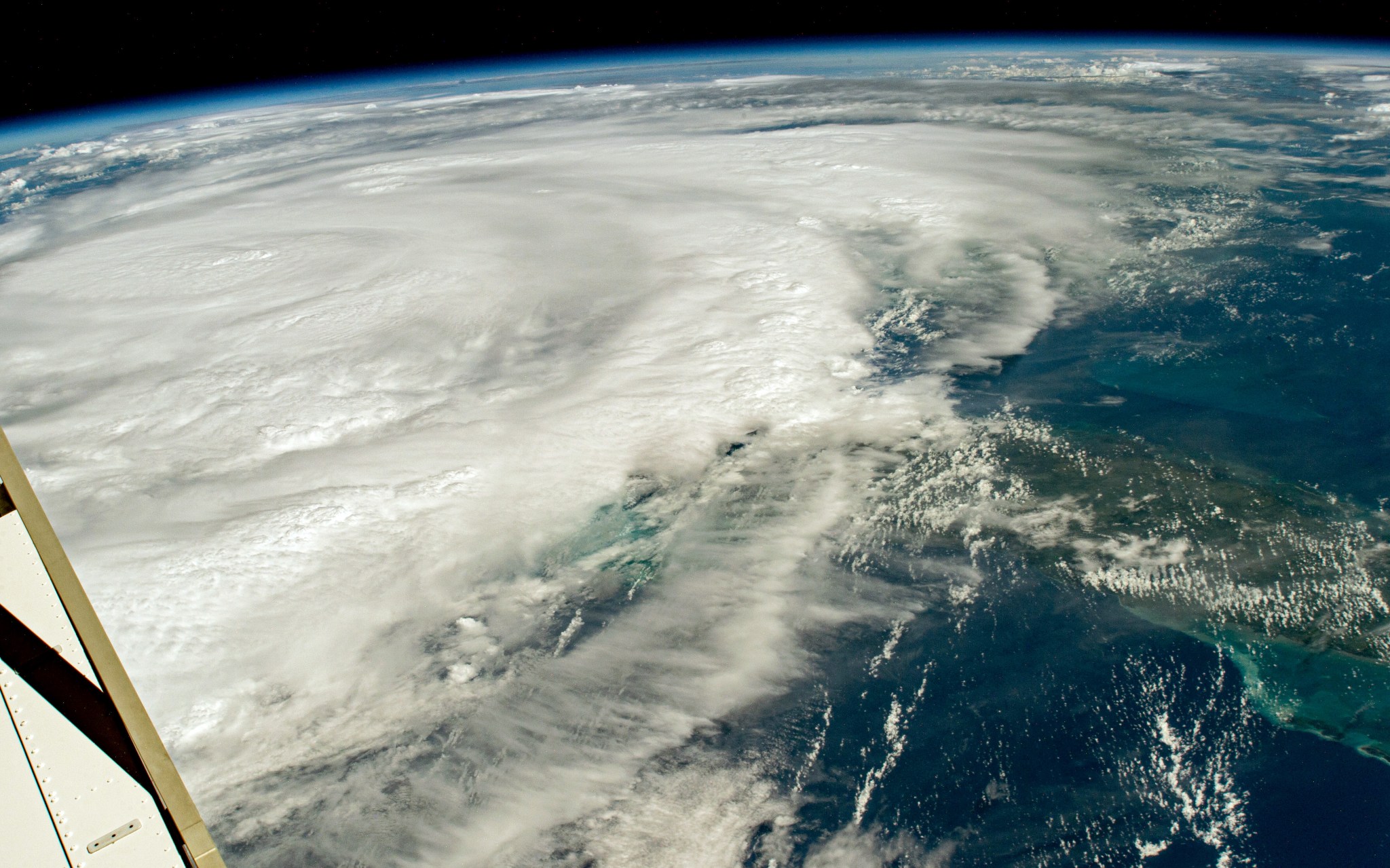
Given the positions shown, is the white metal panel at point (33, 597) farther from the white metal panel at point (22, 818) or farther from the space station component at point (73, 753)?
the white metal panel at point (22, 818)

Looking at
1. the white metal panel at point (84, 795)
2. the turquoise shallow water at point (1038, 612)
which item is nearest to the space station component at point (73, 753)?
the white metal panel at point (84, 795)

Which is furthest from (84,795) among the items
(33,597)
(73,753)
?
(33,597)

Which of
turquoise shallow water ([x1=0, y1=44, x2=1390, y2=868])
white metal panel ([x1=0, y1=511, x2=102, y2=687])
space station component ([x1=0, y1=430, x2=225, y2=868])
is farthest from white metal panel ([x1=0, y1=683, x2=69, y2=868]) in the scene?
turquoise shallow water ([x1=0, y1=44, x2=1390, y2=868])

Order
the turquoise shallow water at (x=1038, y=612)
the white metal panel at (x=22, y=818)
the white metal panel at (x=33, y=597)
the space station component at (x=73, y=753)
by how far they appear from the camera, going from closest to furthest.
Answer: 1. the space station component at (x=73, y=753)
2. the white metal panel at (x=22, y=818)
3. the white metal panel at (x=33, y=597)
4. the turquoise shallow water at (x=1038, y=612)

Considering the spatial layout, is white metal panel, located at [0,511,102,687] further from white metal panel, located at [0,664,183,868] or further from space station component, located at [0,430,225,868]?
white metal panel, located at [0,664,183,868]

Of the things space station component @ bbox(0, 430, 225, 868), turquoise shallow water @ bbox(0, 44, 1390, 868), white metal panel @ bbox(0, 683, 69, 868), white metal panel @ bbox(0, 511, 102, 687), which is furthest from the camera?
turquoise shallow water @ bbox(0, 44, 1390, 868)

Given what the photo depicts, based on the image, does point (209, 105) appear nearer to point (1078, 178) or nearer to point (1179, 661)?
point (1078, 178)

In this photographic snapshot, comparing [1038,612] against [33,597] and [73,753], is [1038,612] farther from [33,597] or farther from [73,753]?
[33,597]
